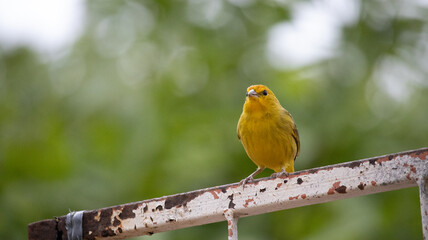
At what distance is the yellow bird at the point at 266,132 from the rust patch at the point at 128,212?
A: 2.11 m

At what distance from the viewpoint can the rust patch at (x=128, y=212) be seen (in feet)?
7.34

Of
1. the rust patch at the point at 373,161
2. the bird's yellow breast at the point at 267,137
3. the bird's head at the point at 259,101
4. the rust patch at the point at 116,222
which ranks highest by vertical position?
the bird's head at the point at 259,101

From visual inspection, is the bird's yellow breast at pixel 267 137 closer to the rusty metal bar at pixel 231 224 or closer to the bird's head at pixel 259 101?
the bird's head at pixel 259 101

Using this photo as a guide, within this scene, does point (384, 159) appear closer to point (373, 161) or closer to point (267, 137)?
point (373, 161)

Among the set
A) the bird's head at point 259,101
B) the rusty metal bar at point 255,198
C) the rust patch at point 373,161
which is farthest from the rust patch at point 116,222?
Result: the bird's head at point 259,101

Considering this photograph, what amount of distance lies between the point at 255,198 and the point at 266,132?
2285 mm

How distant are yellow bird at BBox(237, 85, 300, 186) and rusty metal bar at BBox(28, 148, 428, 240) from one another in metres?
2.12

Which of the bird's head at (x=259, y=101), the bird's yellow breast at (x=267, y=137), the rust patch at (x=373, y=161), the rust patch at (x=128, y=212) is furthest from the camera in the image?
the bird's head at (x=259, y=101)

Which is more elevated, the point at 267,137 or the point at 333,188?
the point at 267,137

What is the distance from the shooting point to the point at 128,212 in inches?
88.4

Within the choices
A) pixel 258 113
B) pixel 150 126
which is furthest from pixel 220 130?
pixel 258 113

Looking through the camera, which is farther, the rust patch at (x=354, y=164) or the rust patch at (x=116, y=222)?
the rust patch at (x=116, y=222)

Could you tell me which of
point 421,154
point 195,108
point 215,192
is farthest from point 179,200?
point 195,108

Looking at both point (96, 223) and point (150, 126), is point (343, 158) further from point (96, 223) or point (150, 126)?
point (96, 223)
